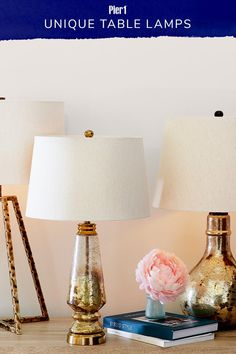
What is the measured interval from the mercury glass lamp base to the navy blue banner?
80cm

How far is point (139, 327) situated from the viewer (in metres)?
1.90

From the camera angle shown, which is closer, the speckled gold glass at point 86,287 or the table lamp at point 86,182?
the table lamp at point 86,182

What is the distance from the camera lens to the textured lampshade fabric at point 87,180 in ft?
5.83

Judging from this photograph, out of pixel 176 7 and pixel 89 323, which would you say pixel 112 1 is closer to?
pixel 176 7

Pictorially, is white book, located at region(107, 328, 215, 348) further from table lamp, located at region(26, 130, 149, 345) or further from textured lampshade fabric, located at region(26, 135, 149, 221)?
textured lampshade fabric, located at region(26, 135, 149, 221)

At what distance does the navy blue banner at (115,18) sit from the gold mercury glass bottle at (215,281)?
0.52 meters

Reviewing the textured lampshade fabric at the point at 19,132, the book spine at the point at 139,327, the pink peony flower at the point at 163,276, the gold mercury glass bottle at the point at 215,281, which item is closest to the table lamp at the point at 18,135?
the textured lampshade fabric at the point at 19,132

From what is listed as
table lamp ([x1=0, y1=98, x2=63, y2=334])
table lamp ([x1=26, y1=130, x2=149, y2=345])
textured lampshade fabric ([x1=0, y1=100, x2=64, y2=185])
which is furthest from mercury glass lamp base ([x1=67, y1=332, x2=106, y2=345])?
textured lampshade fabric ([x1=0, y1=100, x2=64, y2=185])

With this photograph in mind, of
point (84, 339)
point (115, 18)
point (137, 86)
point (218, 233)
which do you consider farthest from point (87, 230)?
point (115, 18)

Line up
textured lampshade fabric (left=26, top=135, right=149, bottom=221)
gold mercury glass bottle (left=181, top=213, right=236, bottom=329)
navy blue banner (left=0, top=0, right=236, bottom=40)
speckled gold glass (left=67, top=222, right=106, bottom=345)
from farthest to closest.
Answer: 1. navy blue banner (left=0, top=0, right=236, bottom=40)
2. gold mercury glass bottle (left=181, top=213, right=236, bottom=329)
3. speckled gold glass (left=67, top=222, right=106, bottom=345)
4. textured lampshade fabric (left=26, top=135, right=149, bottom=221)

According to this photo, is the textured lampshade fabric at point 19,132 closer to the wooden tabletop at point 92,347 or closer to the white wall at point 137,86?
the white wall at point 137,86

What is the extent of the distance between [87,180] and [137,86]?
0.50m

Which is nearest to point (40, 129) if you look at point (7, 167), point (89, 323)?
point (7, 167)

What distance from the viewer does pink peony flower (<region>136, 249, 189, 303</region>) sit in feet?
6.32
